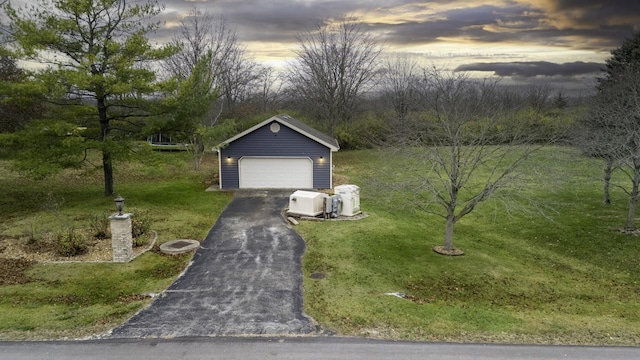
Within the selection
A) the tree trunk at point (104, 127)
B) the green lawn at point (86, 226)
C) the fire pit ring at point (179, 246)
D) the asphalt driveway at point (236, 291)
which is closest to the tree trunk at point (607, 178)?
the asphalt driveway at point (236, 291)

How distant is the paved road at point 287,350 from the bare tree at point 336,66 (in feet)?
116

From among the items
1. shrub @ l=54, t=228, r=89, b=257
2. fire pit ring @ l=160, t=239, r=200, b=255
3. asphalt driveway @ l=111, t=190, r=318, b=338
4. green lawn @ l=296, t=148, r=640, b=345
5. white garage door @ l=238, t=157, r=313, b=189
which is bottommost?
green lawn @ l=296, t=148, r=640, b=345

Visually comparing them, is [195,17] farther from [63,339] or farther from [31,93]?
[63,339]

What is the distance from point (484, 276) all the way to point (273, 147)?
14.3m

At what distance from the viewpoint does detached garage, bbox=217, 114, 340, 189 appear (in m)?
23.4

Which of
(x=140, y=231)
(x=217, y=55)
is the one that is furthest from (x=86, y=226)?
(x=217, y=55)

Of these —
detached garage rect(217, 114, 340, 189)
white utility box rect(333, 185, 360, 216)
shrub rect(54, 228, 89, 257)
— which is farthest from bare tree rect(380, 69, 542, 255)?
shrub rect(54, 228, 89, 257)

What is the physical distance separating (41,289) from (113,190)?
40.5 feet

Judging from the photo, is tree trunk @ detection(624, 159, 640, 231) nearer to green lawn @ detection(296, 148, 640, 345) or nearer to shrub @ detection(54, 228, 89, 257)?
green lawn @ detection(296, 148, 640, 345)

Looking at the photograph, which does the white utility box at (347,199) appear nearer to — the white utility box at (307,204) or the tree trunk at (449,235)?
the white utility box at (307,204)

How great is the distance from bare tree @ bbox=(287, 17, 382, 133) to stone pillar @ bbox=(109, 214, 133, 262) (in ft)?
103

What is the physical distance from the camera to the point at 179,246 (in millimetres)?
13938

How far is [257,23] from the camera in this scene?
4191 centimetres

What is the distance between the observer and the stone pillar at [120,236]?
1215 centimetres
